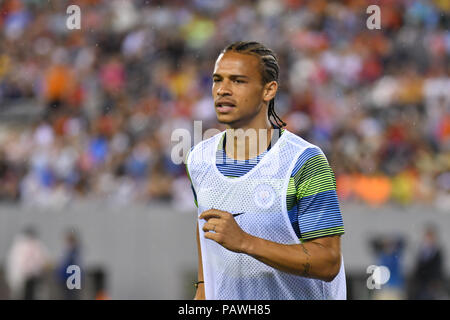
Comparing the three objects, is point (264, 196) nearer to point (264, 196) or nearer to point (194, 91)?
point (264, 196)

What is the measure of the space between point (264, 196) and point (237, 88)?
0.45 m

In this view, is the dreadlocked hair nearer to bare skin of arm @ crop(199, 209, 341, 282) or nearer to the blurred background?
bare skin of arm @ crop(199, 209, 341, 282)

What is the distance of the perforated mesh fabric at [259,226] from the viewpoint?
339 cm

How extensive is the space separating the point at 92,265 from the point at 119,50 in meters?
4.30

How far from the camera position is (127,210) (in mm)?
11953

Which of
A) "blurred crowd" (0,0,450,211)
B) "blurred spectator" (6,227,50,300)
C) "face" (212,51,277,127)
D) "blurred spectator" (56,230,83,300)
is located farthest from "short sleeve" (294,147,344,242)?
"blurred spectator" (6,227,50,300)

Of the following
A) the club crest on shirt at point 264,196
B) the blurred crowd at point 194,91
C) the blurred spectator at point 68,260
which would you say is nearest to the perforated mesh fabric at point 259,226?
the club crest on shirt at point 264,196

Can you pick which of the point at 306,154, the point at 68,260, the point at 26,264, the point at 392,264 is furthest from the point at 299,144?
the point at 26,264

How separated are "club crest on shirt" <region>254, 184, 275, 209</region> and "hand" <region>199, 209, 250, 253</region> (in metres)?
0.34

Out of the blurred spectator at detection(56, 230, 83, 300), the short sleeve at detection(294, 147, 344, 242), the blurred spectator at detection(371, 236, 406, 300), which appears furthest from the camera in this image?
the blurred spectator at detection(56, 230, 83, 300)

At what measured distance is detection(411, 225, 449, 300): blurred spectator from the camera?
10922mm
